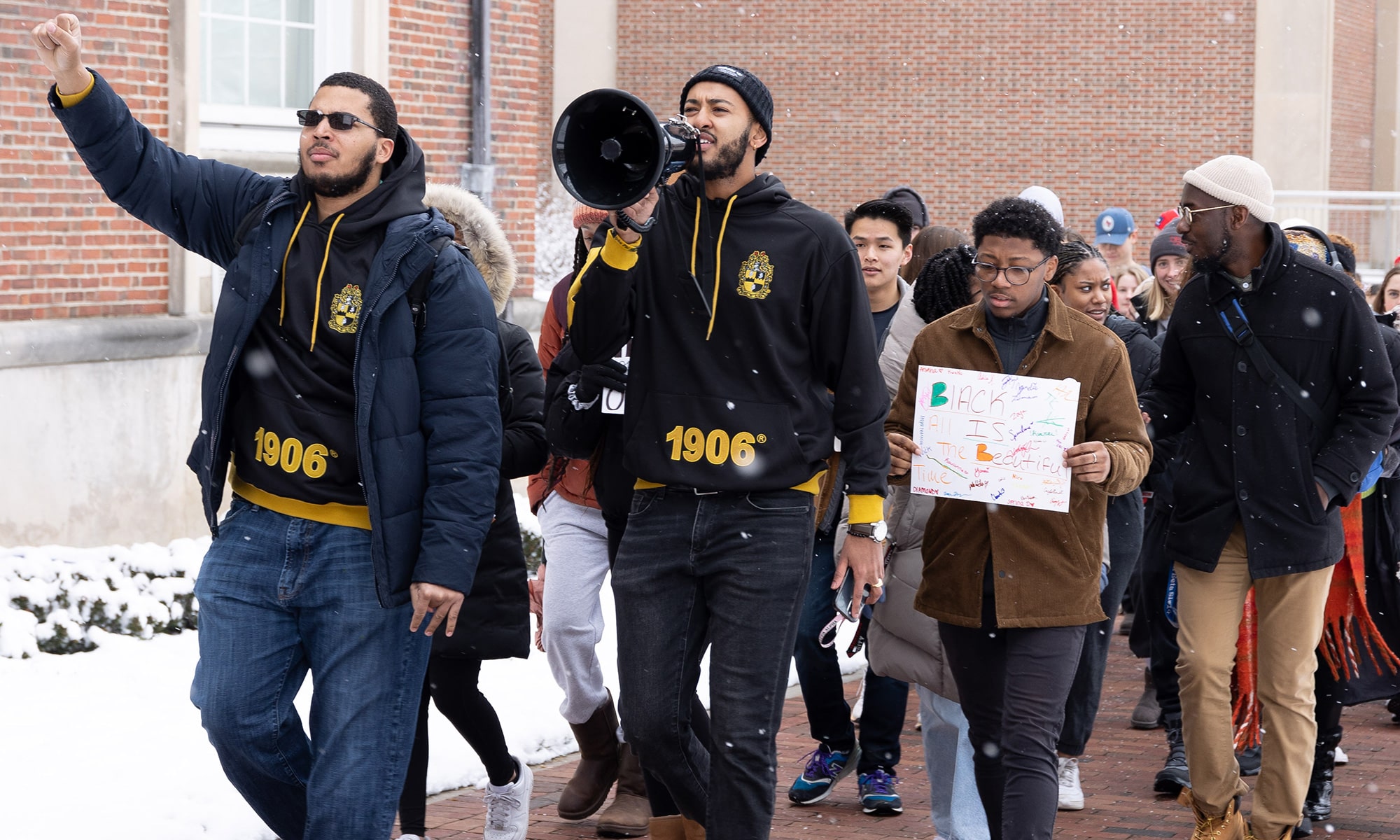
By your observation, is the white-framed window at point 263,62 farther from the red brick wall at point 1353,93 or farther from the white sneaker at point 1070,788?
the red brick wall at point 1353,93

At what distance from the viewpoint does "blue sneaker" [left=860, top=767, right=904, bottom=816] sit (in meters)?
5.91

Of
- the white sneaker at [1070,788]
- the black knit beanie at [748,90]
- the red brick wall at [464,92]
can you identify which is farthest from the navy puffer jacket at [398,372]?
Answer: the red brick wall at [464,92]

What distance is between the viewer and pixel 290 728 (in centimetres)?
400

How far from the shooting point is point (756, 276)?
4.21 metres

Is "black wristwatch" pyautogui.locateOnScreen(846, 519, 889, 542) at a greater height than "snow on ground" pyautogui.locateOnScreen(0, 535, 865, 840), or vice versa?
"black wristwatch" pyautogui.locateOnScreen(846, 519, 889, 542)

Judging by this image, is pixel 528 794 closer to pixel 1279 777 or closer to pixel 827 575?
pixel 827 575

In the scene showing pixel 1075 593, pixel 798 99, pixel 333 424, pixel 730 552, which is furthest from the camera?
pixel 798 99

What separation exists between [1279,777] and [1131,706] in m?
2.67

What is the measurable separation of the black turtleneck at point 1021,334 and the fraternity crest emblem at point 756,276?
875 mm

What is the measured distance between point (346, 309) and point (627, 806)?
2.38m

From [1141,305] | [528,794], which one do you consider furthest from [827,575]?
[1141,305]

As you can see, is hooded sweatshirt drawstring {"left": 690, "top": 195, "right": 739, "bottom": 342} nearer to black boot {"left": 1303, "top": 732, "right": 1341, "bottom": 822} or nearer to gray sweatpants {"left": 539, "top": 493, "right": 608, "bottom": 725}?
gray sweatpants {"left": 539, "top": 493, "right": 608, "bottom": 725}

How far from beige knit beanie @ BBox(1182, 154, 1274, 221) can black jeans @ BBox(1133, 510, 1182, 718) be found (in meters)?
1.72

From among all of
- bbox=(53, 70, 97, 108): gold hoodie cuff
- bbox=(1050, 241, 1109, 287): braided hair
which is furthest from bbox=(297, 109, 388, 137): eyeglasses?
bbox=(1050, 241, 1109, 287): braided hair
